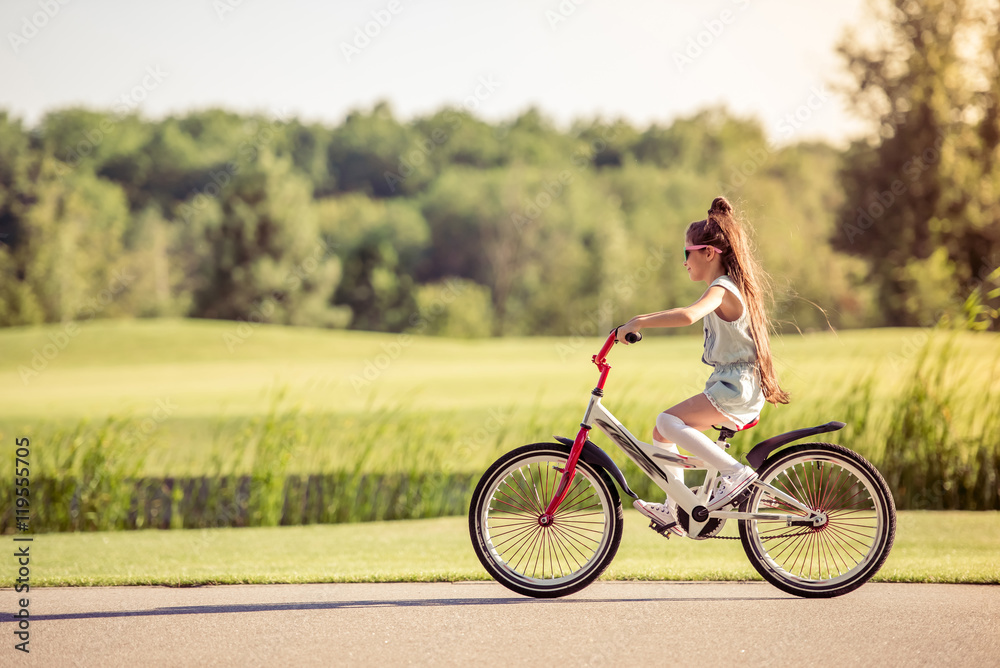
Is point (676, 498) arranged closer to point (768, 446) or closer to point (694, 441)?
point (694, 441)

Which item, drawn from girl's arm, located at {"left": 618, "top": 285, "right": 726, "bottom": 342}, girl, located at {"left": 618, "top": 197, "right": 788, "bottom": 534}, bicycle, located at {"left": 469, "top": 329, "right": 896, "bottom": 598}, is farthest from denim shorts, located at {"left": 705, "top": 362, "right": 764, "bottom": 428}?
girl's arm, located at {"left": 618, "top": 285, "right": 726, "bottom": 342}

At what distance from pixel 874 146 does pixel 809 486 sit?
3134 centimetres

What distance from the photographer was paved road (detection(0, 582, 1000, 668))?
367 centimetres

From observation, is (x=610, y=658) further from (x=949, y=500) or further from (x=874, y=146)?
(x=874, y=146)

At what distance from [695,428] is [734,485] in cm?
35

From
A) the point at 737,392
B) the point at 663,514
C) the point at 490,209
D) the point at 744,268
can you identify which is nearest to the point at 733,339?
the point at 737,392

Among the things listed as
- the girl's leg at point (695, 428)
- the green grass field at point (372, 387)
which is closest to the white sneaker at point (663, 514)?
the girl's leg at point (695, 428)

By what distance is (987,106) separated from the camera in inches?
1170

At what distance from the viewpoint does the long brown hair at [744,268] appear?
4.39m

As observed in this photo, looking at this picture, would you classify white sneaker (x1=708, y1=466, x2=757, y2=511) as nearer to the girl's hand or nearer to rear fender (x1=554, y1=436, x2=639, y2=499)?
rear fender (x1=554, y1=436, x2=639, y2=499)

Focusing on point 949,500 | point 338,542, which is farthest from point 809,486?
point 949,500

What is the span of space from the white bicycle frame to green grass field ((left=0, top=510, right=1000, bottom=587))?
0.74m

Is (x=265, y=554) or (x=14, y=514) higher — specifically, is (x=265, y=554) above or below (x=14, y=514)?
above

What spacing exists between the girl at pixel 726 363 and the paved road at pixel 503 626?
600 millimetres
